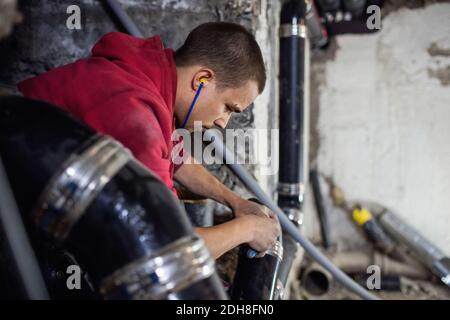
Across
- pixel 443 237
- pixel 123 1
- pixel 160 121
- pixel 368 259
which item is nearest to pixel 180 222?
pixel 160 121

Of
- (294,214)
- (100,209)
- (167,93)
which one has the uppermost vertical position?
(167,93)

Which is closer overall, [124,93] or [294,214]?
[124,93]

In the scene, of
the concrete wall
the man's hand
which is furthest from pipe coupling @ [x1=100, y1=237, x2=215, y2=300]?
the concrete wall

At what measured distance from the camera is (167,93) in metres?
0.83

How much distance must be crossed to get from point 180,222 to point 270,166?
3.62 ft

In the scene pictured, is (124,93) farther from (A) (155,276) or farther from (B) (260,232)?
(B) (260,232)

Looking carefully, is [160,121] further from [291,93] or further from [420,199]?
[420,199]

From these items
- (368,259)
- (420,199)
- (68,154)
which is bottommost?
(368,259)

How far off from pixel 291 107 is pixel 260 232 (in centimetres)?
83

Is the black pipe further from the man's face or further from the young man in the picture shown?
the man's face

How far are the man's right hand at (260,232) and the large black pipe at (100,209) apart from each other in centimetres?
37

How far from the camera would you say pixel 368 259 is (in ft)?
7.41
